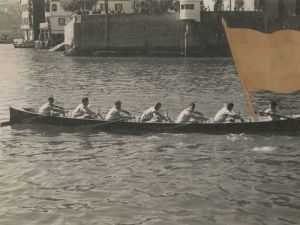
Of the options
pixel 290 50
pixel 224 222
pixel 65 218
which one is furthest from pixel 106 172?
pixel 290 50

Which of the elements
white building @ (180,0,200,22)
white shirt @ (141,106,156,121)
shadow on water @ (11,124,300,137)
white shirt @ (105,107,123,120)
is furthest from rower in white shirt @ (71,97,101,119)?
white building @ (180,0,200,22)

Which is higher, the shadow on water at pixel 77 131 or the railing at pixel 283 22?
the railing at pixel 283 22

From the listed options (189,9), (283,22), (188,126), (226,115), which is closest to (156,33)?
(189,9)

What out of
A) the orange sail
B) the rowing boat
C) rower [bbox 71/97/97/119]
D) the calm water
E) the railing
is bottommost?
the calm water

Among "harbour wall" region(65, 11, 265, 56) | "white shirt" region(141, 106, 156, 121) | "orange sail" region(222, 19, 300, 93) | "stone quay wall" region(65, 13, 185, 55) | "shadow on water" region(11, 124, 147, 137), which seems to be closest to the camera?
"orange sail" region(222, 19, 300, 93)

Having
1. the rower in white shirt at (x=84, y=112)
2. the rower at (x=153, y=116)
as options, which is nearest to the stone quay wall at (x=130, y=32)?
the rower in white shirt at (x=84, y=112)

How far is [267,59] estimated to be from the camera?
23.5 meters

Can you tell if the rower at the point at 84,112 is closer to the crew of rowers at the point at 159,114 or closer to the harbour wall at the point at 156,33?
the crew of rowers at the point at 159,114

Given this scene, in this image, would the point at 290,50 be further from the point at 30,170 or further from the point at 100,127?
the point at 30,170

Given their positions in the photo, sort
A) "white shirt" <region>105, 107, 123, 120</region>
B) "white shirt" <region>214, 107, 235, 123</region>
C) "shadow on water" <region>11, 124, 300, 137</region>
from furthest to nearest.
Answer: "white shirt" <region>105, 107, 123, 120</region>
"white shirt" <region>214, 107, 235, 123</region>
"shadow on water" <region>11, 124, 300, 137</region>

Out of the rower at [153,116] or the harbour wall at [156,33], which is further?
the harbour wall at [156,33]

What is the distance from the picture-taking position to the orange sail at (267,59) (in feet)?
76.3

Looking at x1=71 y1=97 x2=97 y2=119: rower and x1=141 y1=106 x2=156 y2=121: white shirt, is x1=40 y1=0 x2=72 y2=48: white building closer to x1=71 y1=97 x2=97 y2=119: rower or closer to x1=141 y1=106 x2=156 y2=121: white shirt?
x1=71 y1=97 x2=97 y2=119: rower

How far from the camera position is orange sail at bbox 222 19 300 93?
23266 mm
